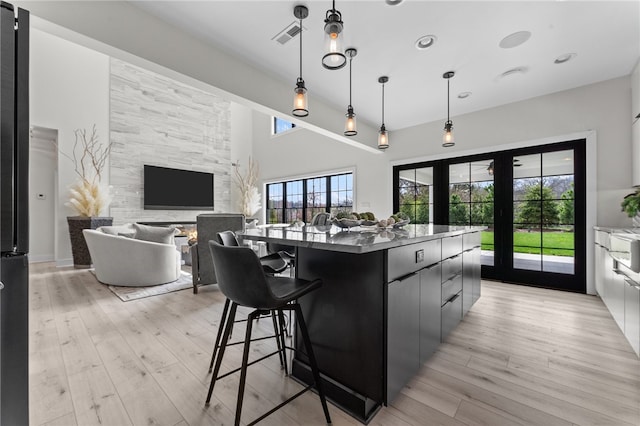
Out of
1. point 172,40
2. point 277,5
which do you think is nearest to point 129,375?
point 172,40

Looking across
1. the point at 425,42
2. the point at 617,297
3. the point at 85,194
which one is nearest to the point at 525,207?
the point at 617,297

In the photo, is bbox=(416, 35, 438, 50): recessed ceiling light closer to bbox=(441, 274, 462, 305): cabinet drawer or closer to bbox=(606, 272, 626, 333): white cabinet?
bbox=(441, 274, 462, 305): cabinet drawer

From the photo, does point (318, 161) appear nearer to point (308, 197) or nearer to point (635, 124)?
point (308, 197)

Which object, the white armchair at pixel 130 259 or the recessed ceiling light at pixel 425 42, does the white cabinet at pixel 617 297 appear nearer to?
the recessed ceiling light at pixel 425 42

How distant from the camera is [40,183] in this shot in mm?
5566

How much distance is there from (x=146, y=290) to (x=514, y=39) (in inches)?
195

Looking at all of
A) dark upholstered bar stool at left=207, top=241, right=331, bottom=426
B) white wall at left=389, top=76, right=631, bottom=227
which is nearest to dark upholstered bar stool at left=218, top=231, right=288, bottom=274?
dark upholstered bar stool at left=207, top=241, right=331, bottom=426

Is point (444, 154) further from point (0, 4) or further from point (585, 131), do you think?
point (0, 4)

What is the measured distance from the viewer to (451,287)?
2.16 metres

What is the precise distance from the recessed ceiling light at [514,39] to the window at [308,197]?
3527mm

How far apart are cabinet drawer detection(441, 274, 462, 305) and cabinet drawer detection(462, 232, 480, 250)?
0.30 meters

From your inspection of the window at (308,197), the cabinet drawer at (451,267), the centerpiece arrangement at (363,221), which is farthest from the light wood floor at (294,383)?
the window at (308,197)

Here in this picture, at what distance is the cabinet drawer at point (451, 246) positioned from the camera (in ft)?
6.57

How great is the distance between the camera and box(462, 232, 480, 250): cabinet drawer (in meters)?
2.47
